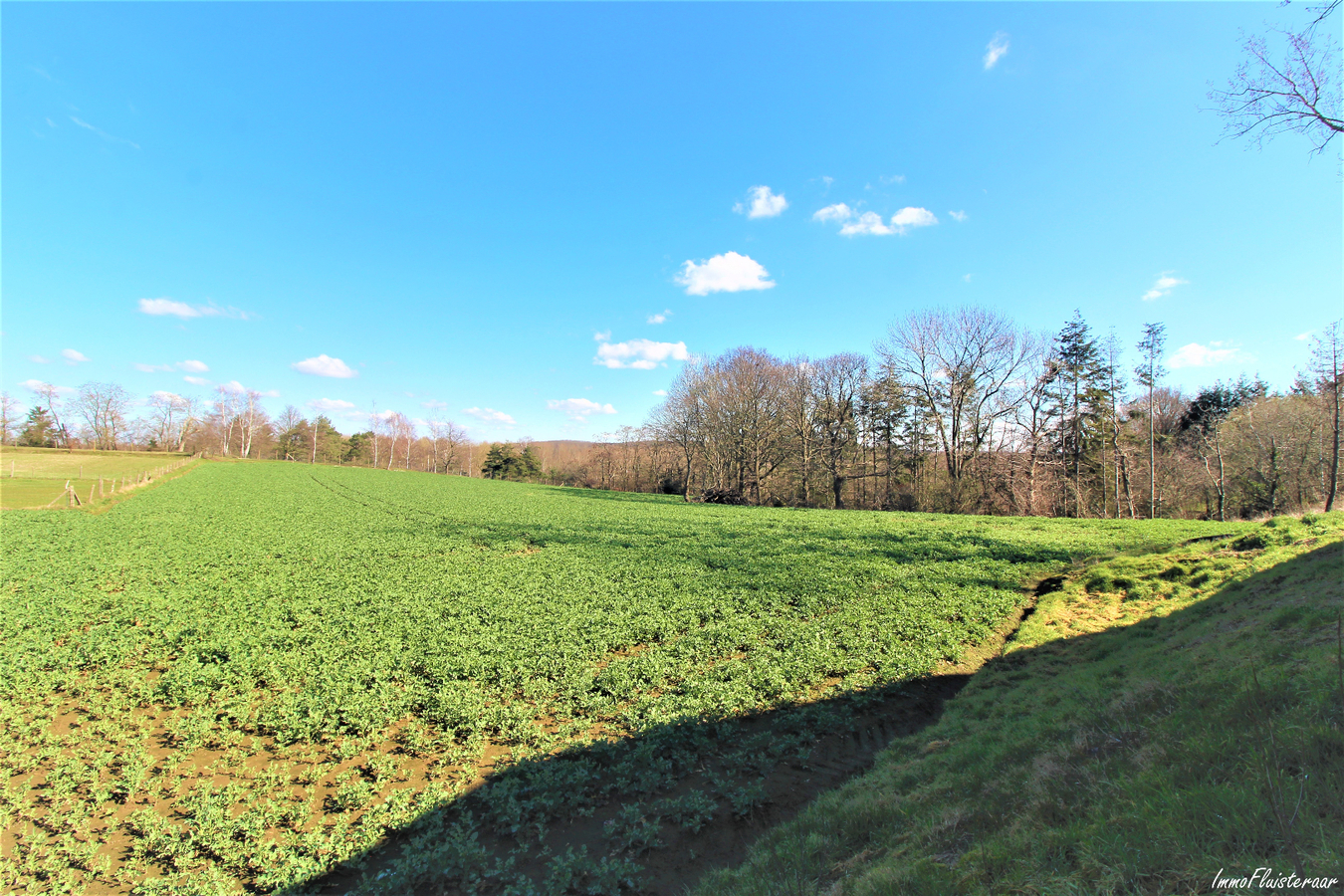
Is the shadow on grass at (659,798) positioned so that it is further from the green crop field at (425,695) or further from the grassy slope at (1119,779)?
the grassy slope at (1119,779)

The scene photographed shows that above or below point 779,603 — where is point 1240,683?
above

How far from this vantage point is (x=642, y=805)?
16.7 feet

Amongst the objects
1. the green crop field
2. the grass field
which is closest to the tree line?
the green crop field

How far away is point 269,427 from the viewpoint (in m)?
103

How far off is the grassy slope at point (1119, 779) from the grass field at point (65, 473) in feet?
149

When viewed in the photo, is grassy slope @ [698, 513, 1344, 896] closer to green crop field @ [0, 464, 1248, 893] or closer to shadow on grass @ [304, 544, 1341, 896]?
Result: shadow on grass @ [304, 544, 1341, 896]

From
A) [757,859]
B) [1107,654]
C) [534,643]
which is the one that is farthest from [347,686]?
[1107,654]

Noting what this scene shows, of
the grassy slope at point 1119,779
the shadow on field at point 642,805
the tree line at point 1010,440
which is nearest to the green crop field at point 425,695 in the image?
→ the shadow on field at point 642,805

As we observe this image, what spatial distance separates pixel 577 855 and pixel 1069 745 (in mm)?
4795

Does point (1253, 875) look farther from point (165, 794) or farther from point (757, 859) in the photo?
point (165, 794)

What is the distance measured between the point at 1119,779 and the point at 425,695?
8011 mm

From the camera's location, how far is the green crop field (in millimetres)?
4531

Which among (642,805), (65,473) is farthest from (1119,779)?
(65,473)

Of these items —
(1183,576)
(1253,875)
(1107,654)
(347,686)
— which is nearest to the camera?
(1253,875)
